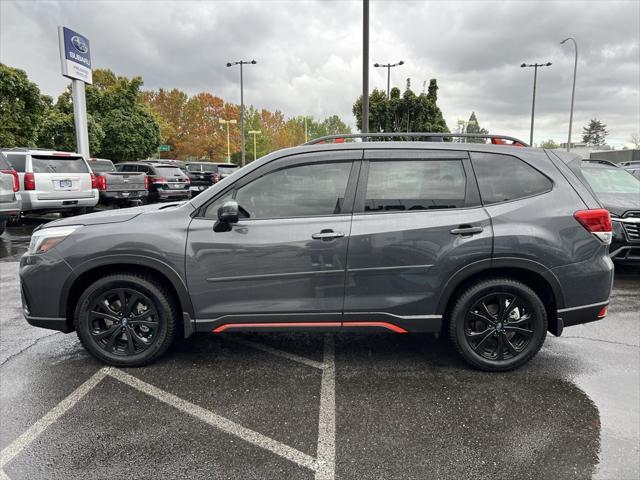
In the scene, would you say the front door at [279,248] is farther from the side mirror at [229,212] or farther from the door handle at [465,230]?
the door handle at [465,230]

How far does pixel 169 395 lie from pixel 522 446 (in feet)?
7.72

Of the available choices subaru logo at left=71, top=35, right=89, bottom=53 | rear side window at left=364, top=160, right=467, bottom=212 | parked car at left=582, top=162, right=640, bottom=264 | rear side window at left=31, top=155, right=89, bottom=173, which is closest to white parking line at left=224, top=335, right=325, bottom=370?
rear side window at left=364, top=160, right=467, bottom=212

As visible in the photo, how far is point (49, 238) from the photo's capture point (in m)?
3.38

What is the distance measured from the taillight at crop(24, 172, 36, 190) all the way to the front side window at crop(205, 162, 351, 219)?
9033 millimetres

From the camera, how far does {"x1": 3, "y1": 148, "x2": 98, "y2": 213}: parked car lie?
33.3 ft

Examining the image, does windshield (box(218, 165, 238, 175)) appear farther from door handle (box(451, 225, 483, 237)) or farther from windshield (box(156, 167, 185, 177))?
door handle (box(451, 225, 483, 237))

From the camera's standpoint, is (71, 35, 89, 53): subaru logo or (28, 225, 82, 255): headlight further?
(71, 35, 89, 53): subaru logo

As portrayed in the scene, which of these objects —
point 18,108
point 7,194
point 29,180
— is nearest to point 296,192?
point 7,194

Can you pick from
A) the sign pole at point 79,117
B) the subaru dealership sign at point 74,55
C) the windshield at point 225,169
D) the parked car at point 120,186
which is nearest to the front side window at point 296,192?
the parked car at point 120,186

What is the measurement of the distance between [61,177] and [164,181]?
6.07 metres

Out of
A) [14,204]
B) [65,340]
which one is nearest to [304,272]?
[65,340]

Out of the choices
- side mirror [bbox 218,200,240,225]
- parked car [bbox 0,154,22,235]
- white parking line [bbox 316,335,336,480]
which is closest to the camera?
white parking line [bbox 316,335,336,480]

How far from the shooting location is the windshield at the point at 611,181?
7.36 meters

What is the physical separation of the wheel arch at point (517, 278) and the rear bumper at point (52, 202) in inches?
409
